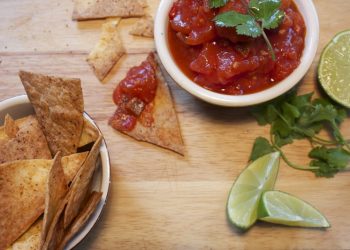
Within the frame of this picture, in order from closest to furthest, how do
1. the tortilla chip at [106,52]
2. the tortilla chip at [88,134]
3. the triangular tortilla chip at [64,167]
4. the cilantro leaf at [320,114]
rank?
the triangular tortilla chip at [64,167] → the tortilla chip at [88,134] → the cilantro leaf at [320,114] → the tortilla chip at [106,52]

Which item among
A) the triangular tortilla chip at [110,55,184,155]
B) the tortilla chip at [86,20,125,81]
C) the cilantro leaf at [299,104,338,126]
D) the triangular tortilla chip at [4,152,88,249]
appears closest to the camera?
the triangular tortilla chip at [4,152,88,249]

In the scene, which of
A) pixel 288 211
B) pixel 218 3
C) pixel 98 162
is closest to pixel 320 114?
pixel 288 211

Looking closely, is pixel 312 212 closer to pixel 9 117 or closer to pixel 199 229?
pixel 199 229

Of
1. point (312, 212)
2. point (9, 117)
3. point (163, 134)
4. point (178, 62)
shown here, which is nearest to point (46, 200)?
point (9, 117)

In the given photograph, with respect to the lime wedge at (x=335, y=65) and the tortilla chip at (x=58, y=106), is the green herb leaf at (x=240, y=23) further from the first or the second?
the tortilla chip at (x=58, y=106)

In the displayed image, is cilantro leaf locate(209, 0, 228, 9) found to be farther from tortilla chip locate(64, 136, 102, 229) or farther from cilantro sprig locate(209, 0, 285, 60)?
tortilla chip locate(64, 136, 102, 229)

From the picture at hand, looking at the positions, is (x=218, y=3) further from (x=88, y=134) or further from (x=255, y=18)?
(x=88, y=134)

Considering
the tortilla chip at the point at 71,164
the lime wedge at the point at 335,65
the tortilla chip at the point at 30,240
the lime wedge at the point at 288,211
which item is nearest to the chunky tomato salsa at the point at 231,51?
the lime wedge at the point at 335,65

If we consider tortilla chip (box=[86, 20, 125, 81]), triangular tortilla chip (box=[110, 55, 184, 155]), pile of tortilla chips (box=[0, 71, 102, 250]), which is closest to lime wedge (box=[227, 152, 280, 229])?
triangular tortilla chip (box=[110, 55, 184, 155])

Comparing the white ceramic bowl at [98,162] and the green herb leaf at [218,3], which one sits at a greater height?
the green herb leaf at [218,3]
